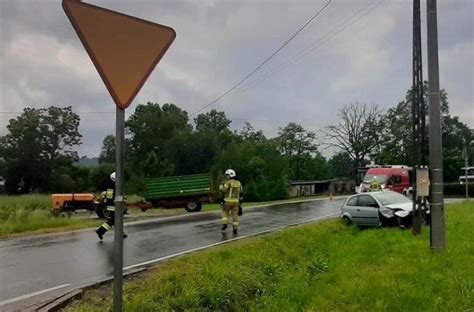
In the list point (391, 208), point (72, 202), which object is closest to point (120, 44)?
point (391, 208)

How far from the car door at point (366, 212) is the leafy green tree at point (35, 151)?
152 feet

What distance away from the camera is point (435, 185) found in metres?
9.93

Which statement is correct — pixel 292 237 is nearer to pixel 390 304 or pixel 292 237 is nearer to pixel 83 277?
pixel 83 277

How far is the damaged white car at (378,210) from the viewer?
51.7ft

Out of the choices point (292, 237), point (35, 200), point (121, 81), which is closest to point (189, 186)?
point (35, 200)

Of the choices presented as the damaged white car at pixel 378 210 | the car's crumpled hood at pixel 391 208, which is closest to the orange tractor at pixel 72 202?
the damaged white car at pixel 378 210

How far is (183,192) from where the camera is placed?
99.7ft

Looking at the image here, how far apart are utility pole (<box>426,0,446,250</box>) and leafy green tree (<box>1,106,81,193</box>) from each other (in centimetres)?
5249

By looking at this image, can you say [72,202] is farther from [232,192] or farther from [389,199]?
[389,199]

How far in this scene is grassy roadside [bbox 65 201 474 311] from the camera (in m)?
6.26

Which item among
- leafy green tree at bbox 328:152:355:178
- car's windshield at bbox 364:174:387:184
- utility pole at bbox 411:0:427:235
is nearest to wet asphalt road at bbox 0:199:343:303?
utility pole at bbox 411:0:427:235

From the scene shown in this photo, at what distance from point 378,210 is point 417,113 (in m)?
3.67

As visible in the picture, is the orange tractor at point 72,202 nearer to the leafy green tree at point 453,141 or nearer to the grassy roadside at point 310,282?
the grassy roadside at point 310,282

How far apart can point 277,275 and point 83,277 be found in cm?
358
